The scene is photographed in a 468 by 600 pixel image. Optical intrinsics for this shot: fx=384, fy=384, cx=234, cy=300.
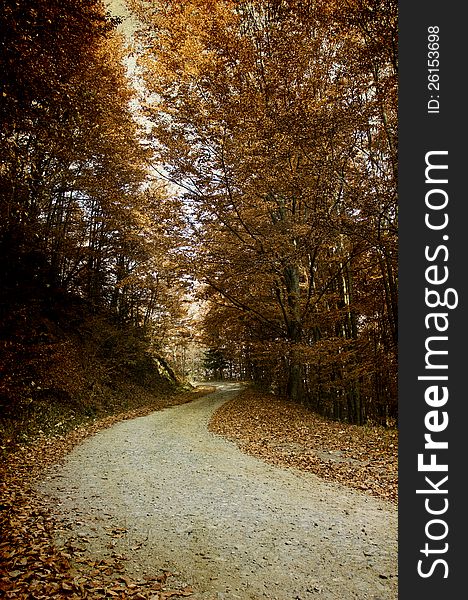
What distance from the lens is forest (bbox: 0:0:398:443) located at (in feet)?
24.7

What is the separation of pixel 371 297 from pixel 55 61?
1181cm

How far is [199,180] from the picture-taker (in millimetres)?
10766

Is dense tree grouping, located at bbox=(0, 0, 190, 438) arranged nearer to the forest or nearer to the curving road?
the forest

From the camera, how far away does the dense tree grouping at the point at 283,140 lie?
7629 millimetres

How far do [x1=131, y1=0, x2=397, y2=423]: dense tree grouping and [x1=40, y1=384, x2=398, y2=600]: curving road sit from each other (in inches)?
185

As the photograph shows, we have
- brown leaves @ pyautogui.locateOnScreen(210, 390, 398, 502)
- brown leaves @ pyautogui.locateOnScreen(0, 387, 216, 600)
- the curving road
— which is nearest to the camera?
brown leaves @ pyautogui.locateOnScreen(0, 387, 216, 600)

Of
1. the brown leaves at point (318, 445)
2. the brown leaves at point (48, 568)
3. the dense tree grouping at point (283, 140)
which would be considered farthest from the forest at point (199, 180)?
the brown leaves at point (48, 568)

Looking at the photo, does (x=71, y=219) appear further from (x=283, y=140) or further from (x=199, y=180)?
(x=283, y=140)

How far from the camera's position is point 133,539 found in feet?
14.1

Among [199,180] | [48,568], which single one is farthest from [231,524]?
[199,180]

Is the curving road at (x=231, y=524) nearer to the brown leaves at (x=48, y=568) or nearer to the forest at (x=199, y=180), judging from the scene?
the brown leaves at (x=48, y=568)

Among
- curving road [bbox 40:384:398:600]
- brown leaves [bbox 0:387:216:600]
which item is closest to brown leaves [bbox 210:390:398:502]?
curving road [bbox 40:384:398:600]

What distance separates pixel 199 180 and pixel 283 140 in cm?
316

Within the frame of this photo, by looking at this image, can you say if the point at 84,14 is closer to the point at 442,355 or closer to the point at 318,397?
the point at 442,355
